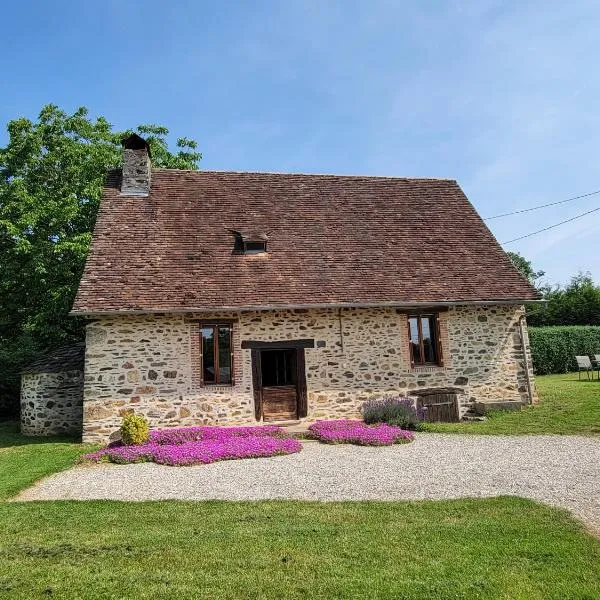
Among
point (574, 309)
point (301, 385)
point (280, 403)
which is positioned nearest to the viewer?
point (301, 385)

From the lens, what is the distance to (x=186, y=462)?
912 centimetres

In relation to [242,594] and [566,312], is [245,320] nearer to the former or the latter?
[242,594]

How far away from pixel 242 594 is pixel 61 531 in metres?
2.75

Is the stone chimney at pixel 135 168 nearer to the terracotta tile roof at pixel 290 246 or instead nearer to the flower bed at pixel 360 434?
the terracotta tile roof at pixel 290 246

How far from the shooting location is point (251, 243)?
13789mm

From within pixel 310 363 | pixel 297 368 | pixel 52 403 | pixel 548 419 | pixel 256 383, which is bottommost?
pixel 548 419

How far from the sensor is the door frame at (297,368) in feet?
40.3

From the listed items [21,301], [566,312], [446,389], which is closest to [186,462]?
[446,389]

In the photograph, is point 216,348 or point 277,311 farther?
point 277,311

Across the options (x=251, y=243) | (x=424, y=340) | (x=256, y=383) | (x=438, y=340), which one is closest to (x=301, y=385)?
(x=256, y=383)

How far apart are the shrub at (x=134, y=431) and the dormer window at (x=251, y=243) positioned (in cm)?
531

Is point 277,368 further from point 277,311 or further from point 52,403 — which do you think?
point 52,403

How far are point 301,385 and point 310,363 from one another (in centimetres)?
61

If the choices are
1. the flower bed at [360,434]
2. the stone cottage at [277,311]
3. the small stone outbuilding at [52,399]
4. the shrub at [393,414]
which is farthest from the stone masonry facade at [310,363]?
the small stone outbuilding at [52,399]
